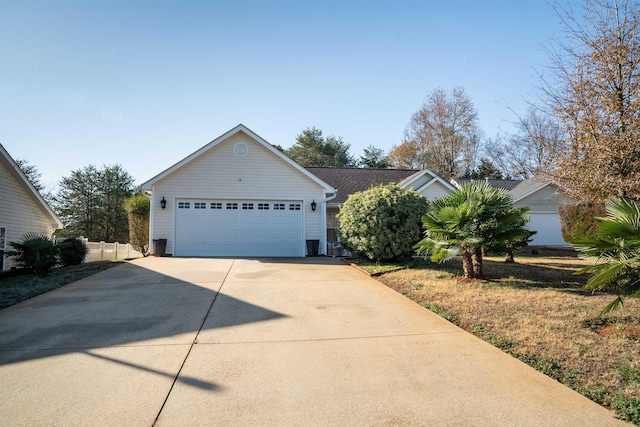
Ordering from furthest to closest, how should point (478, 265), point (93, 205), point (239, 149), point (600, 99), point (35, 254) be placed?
point (93, 205), point (239, 149), point (35, 254), point (478, 265), point (600, 99)

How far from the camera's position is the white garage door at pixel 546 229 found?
22.5m

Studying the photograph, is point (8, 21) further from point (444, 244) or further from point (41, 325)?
point (444, 244)

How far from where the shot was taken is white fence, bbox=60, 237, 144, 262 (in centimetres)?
1675

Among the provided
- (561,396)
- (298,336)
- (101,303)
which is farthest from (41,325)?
(561,396)

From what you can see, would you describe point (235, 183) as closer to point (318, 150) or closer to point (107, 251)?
point (107, 251)

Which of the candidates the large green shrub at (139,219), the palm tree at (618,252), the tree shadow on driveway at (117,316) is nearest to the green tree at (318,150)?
the large green shrub at (139,219)

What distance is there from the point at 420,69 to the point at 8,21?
40.5ft

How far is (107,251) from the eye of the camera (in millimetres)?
18703

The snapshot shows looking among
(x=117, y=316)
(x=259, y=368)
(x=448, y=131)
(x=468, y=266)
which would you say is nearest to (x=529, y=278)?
(x=468, y=266)

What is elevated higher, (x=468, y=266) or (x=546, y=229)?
(x=546, y=229)

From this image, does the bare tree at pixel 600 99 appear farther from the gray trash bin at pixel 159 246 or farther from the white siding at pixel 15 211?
the white siding at pixel 15 211

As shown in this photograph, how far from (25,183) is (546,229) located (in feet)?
90.0

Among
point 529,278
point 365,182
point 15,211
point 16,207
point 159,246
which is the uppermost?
point 365,182

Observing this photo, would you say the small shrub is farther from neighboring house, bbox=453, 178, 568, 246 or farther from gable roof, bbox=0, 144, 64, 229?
neighboring house, bbox=453, 178, 568, 246
